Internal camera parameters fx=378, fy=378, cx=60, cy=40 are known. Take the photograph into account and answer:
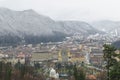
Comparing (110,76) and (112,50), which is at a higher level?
(112,50)

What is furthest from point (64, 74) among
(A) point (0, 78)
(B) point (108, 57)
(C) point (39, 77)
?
(B) point (108, 57)

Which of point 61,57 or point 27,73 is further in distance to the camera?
point 61,57

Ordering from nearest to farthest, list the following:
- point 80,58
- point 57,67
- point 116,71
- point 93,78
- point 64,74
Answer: point 116,71 → point 93,78 → point 64,74 → point 57,67 → point 80,58

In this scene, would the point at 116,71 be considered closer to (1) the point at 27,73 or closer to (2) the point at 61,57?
(1) the point at 27,73

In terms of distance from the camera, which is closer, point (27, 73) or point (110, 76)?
Result: point (110, 76)

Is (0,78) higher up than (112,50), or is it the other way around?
(112,50)

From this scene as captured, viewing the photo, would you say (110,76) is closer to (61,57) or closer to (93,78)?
(93,78)

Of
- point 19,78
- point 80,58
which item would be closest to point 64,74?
point 19,78

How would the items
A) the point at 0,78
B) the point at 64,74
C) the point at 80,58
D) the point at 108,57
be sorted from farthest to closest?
the point at 80,58
the point at 64,74
the point at 0,78
the point at 108,57

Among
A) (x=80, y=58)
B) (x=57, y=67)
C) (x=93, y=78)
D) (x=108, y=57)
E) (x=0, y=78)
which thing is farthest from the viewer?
(x=80, y=58)
